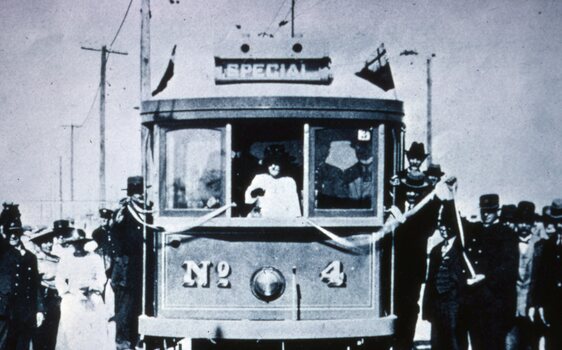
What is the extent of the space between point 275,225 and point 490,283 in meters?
2.44

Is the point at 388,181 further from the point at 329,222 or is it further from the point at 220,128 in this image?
the point at 220,128

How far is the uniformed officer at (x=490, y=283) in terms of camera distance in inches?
288

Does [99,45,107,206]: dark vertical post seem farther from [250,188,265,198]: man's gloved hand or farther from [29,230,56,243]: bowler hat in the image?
[250,188,265,198]: man's gloved hand

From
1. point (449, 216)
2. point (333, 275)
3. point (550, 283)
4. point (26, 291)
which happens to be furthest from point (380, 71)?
point (26, 291)

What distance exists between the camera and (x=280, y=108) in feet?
21.2

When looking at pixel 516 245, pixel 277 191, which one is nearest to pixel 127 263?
pixel 277 191

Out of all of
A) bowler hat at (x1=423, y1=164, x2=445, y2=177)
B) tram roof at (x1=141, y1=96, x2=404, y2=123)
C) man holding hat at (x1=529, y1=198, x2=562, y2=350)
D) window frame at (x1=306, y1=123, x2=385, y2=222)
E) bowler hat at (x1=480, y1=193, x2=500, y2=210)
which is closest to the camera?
tram roof at (x1=141, y1=96, x2=404, y2=123)

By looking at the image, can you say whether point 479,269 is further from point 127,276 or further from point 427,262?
point 127,276

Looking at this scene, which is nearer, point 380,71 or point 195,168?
point 195,168

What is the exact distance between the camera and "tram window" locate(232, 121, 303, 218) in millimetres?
7039

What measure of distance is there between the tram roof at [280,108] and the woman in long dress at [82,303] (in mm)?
3412

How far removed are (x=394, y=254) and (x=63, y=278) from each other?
4.52 m

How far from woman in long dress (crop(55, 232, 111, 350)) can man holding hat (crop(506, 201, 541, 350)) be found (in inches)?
193

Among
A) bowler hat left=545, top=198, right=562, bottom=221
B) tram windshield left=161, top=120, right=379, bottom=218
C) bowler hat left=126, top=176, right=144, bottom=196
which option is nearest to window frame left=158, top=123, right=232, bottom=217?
tram windshield left=161, top=120, right=379, bottom=218
